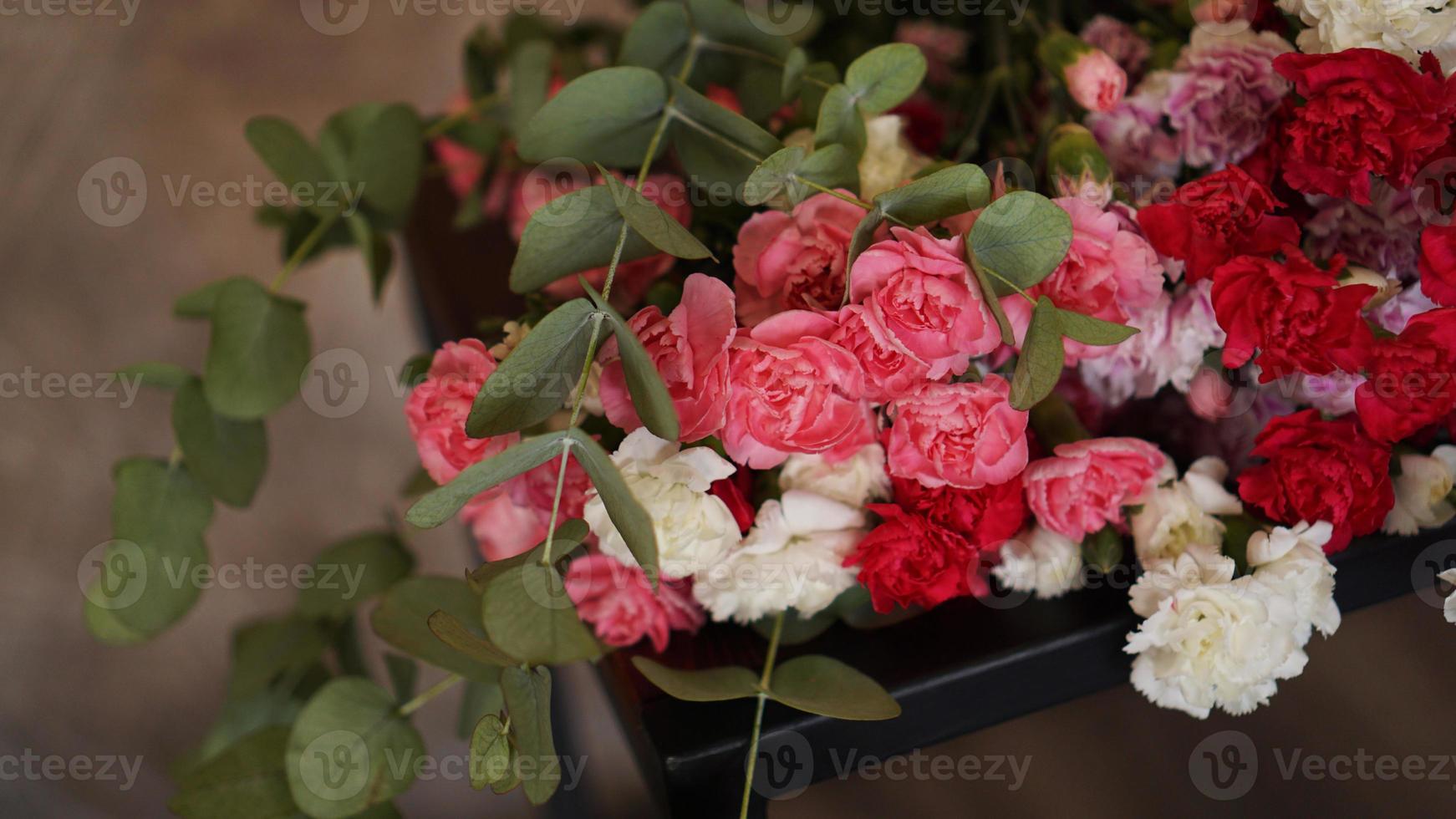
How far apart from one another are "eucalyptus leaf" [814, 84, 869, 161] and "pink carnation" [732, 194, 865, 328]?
0.12ft

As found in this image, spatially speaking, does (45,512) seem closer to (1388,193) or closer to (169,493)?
(169,493)

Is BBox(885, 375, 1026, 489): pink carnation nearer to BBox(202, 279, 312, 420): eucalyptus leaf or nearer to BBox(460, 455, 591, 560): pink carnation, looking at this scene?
BBox(460, 455, 591, 560): pink carnation

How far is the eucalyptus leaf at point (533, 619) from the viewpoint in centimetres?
34

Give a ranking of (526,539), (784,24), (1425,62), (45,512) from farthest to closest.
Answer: (45,512)
(784,24)
(526,539)
(1425,62)

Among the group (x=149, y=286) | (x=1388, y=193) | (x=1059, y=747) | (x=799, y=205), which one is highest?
(x=149, y=286)

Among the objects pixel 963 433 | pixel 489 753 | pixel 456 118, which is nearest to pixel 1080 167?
pixel 963 433

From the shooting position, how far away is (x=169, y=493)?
1.87ft

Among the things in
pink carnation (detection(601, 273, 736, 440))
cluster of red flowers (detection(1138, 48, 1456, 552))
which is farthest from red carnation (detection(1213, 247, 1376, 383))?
pink carnation (detection(601, 273, 736, 440))

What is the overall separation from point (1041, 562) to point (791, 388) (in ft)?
0.56

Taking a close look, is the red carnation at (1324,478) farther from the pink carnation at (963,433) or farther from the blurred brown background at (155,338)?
the blurred brown background at (155,338)

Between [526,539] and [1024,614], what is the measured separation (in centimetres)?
27

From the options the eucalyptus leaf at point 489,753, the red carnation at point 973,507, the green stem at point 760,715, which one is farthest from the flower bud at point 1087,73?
the eucalyptus leaf at point 489,753

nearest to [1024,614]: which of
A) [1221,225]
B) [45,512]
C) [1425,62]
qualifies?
[1221,225]

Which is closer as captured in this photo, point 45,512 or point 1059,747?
point 1059,747
